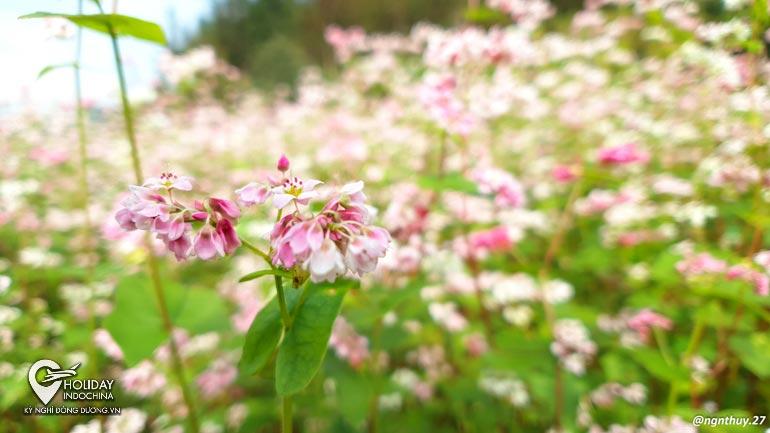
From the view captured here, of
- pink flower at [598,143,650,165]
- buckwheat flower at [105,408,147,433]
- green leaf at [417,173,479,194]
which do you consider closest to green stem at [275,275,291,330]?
green leaf at [417,173,479,194]

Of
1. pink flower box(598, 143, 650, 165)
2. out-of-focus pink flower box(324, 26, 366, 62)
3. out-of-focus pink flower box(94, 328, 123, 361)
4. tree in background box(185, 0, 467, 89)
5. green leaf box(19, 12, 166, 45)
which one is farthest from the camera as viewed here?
tree in background box(185, 0, 467, 89)

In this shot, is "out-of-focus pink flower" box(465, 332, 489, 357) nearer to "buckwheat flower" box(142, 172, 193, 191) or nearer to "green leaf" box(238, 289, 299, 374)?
"green leaf" box(238, 289, 299, 374)

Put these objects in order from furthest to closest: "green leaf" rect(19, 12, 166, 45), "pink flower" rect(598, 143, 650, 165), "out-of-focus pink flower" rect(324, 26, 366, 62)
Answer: "out-of-focus pink flower" rect(324, 26, 366, 62), "pink flower" rect(598, 143, 650, 165), "green leaf" rect(19, 12, 166, 45)

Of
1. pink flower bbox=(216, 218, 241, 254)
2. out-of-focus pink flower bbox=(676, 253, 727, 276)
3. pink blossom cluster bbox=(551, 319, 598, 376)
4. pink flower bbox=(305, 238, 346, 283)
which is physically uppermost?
pink flower bbox=(305, 238, 346, 283)

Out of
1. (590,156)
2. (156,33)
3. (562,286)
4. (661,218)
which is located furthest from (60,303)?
(590,156)

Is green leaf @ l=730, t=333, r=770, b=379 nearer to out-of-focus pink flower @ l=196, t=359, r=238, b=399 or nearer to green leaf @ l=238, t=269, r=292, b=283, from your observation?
green leaf @ l=238, t=269, r=292, b=283

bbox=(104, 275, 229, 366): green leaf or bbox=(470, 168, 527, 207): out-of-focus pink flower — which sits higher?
bbox=(470, 168, 527, 207): out-of-focus pink flower

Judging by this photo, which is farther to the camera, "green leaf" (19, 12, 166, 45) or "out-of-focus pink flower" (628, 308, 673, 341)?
"out-of-focus pink flower" (628, 308, 673, 341)
